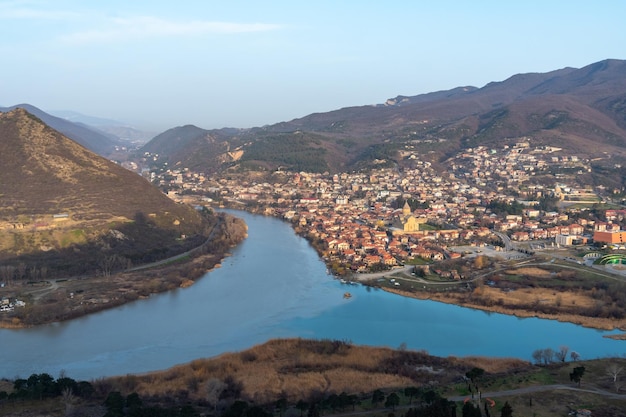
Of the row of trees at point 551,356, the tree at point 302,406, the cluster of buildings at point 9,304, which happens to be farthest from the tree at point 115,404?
the row of trees at point 551,356

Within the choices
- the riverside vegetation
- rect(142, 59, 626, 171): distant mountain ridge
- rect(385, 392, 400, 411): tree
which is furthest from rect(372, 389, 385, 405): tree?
rect(142, 59, 626, 171): distant mountain ridge

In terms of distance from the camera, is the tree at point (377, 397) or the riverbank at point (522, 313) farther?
the riverbank at point (522, 313)

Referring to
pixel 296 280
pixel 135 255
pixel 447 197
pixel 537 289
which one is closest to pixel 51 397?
pixel 296 280

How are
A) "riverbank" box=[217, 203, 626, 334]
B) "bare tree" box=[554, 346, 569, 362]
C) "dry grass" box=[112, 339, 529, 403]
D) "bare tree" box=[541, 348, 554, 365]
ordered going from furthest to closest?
"riverbank" box=[217, 203, 626, 334]
"bare tree" box=[554, 346, 569, 362]
"bare tree" box=[541, 348, 554, 365]
"dry grass" box=[112, 339, 529, 403]

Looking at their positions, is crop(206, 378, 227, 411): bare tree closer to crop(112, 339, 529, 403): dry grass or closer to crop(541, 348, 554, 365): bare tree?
crop(112, 339, 529, 403): dry grass

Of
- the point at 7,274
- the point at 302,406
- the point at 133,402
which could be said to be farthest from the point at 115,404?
the point at 7,274

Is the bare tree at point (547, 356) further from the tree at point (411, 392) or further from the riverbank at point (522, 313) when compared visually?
the tree at point (411, 392)
